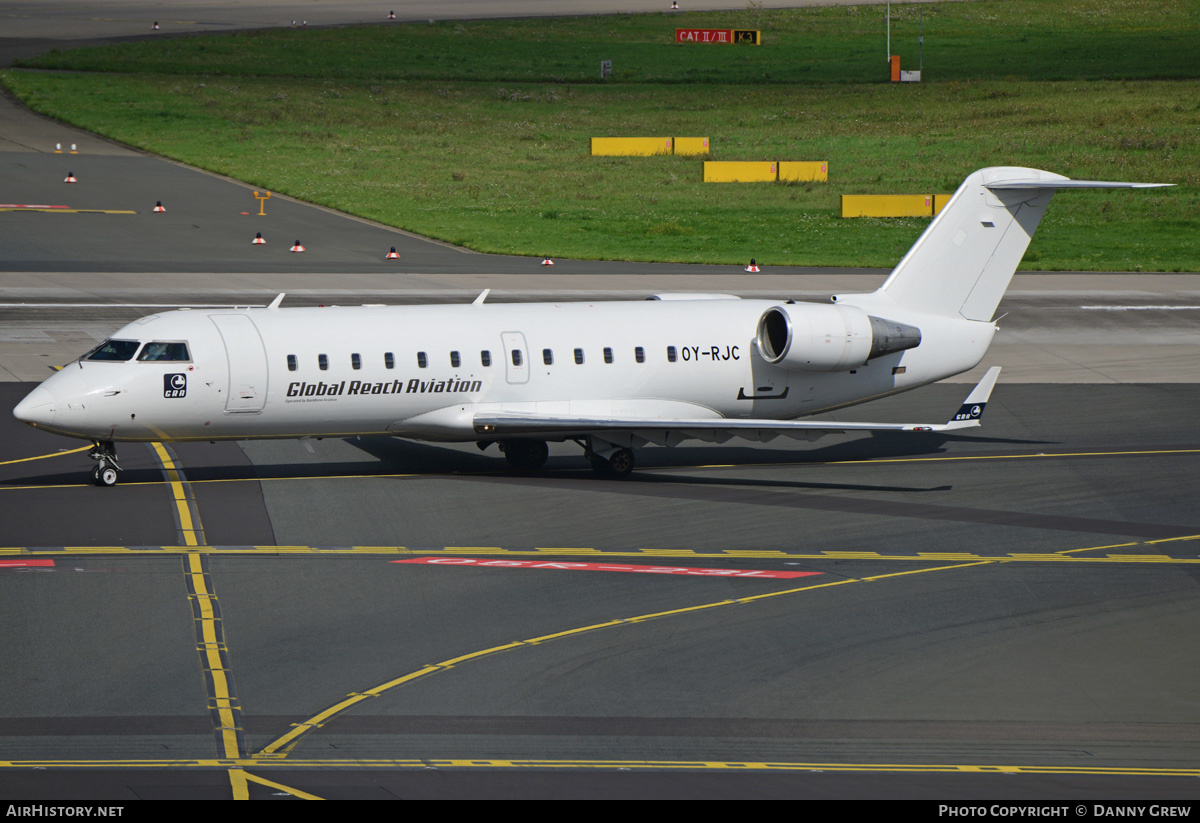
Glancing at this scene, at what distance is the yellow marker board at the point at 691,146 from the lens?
80938 millimetres

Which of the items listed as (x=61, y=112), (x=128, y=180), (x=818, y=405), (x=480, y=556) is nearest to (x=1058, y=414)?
(x=818, y=405)

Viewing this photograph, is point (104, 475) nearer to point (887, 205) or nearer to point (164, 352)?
point (164, 352)

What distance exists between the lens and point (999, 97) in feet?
316

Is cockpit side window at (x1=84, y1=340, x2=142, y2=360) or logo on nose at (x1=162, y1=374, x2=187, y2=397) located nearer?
logo on nose at (x1=162, y1=374, x2=187, y2=397)

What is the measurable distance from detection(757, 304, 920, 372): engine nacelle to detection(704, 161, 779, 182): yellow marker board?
150 feet

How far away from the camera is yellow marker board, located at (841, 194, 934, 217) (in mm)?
67000

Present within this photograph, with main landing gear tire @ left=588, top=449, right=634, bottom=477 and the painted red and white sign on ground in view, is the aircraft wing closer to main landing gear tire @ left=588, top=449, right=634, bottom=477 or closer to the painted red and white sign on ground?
main landing gear tire @ left=588, top=449, right=634, bottom=477

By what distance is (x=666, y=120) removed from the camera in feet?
296

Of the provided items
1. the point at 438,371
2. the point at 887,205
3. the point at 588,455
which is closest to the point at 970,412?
the point at 588,455

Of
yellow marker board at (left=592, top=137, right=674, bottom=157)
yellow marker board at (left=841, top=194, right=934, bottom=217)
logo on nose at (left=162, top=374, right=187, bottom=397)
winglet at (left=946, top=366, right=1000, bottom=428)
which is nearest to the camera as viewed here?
logo on nose at (left=162, top=374, right=187, bottom=397)

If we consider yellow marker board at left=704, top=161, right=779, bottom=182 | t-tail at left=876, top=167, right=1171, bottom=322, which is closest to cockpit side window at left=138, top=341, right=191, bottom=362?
t-tail at left=876, top=167, right=1171, bottom=322

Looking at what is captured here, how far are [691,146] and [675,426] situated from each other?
182ft

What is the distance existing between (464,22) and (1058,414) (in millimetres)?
101008
